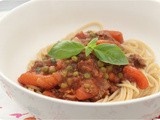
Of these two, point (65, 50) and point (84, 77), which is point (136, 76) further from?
point (65, 50)

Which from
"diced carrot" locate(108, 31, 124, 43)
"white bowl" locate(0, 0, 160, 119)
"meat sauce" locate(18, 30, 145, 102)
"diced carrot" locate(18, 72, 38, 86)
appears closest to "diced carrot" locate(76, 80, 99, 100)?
"meat sauce" locate(18, 30, 145, 102)

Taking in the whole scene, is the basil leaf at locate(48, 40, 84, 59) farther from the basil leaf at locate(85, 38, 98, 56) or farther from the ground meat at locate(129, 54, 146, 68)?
the ground meat at locate(129, 54, 146, 68)

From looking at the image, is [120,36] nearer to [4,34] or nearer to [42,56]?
[42,56]

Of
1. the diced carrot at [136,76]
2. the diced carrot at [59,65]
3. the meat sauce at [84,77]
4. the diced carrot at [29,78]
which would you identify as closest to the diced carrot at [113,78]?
the meat sauce at [84,77]

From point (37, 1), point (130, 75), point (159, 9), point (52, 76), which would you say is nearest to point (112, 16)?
point (159, 9)

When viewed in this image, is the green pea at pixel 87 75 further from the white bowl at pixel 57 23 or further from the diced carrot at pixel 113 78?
the white bowl at pixel 57 23

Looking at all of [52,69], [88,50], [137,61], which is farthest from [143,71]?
[52,69]
